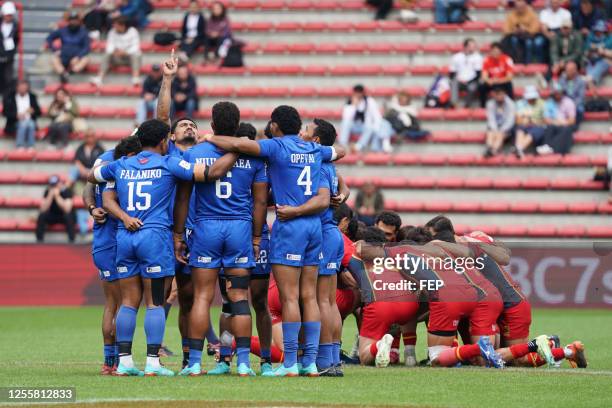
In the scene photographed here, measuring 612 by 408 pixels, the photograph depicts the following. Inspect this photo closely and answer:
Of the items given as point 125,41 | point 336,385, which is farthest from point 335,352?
point 125,41

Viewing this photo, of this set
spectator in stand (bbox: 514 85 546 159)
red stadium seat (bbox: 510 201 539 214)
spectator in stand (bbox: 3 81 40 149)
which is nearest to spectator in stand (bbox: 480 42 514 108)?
spectator in stand (bbox: 514 85 546 159)

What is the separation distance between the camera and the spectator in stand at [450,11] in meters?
29.0

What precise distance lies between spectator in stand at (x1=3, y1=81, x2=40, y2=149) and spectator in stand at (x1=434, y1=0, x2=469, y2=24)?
908 centimetres

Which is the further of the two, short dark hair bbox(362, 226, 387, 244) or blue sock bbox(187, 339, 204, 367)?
short dark hair bbox(362, 226, 387, 244)

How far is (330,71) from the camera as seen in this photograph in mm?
28578

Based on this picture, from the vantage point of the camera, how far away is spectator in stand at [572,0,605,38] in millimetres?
27672

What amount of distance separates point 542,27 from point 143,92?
8578mm

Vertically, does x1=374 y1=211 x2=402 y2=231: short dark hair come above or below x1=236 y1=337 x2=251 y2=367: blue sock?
above

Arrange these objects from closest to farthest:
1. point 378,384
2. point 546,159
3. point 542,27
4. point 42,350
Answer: point 378,384 → point 42,350 → point 546,159 → point 542,27

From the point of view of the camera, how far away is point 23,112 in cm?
2756

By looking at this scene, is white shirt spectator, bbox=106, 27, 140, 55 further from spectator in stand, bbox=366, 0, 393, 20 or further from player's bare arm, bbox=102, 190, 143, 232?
player's bare arm, bbox=102, 190, 143, 232

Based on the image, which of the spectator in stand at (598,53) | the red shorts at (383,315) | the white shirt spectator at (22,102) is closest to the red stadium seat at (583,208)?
the spectator in stand at (598,53)

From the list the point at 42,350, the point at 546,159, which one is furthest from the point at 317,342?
the point at 546,159

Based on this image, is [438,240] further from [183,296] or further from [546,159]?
[546,159]
